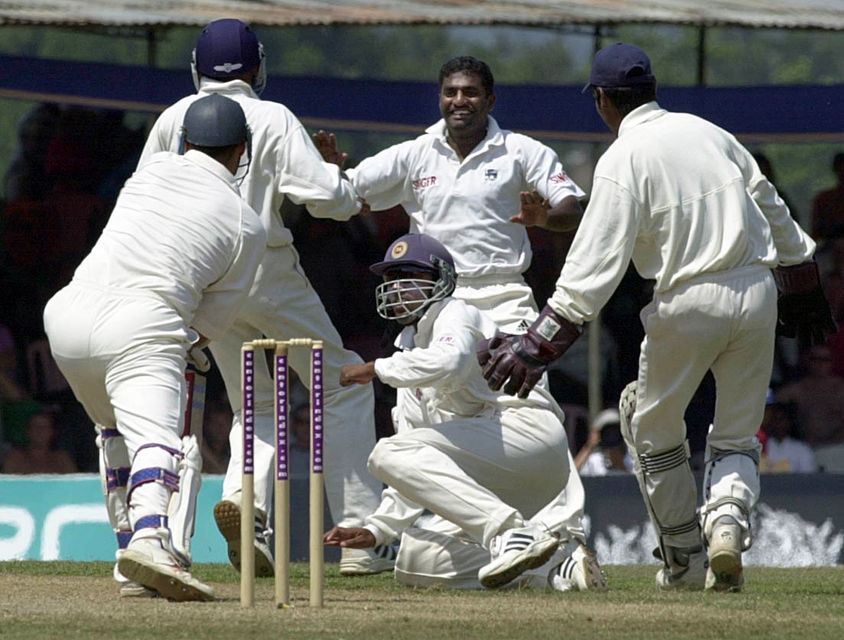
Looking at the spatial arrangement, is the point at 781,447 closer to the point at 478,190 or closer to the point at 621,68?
the point at 478,190

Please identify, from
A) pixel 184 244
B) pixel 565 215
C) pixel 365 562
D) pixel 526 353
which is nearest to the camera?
pixel 184 244

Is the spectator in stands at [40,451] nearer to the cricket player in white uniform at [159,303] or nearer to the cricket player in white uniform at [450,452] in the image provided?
the cricket player in white uniform at [450,452]

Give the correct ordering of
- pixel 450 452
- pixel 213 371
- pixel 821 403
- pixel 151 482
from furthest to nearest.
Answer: pixel 213 371 < pixel 821 403 < pixel 450 452 < pixel 151 482

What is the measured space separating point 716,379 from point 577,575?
96 cm

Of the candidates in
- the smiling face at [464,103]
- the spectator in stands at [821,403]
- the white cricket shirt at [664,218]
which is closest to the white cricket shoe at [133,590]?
the white cricket shirt at [664,218]

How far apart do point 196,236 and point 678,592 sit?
2330 mm

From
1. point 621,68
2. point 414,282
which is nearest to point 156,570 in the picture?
point 414,282

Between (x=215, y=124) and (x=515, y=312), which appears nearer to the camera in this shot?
(x=215, y=124)

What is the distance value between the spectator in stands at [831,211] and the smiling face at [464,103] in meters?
5.29

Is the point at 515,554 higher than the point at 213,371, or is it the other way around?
the point at 213,371

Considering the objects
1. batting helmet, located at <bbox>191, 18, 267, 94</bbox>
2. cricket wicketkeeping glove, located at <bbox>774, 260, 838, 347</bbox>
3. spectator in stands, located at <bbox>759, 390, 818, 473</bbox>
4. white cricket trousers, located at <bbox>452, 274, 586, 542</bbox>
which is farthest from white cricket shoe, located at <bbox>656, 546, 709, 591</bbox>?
spectator in stands, located at <bbox>759, 390, 818, 473</bbox>

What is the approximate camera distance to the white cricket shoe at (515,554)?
22.8 ft

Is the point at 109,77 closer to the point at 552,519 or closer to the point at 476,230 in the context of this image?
the point at 476,230

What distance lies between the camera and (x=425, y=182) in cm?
864
